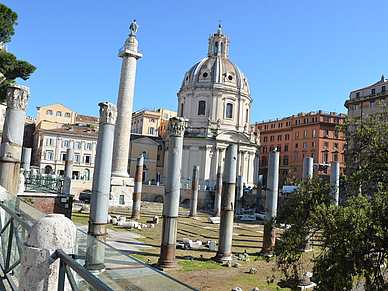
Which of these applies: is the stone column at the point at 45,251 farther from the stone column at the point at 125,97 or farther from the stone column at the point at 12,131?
the stone column at the point at 125,97

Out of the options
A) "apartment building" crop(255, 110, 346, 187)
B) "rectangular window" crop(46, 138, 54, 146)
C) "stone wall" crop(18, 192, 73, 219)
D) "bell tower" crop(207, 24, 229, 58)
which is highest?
"bell tower" crop(207, 24, 229, 58)

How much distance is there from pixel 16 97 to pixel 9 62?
615 inches

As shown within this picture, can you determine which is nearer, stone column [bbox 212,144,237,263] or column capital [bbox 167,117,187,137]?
column capital [bbox 167,117,187,137]

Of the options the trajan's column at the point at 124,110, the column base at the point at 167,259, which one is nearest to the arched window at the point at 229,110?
the trajan's column at the point at 124,110

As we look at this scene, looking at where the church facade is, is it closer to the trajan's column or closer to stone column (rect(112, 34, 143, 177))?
the trajan's column

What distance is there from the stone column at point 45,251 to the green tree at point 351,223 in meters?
4.08

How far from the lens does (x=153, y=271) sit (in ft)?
10.3

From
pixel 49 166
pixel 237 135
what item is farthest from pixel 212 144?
pixel 49 166

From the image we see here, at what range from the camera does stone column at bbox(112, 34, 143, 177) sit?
26609 mm

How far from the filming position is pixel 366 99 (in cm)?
4247

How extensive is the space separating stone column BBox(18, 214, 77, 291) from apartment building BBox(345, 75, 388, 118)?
42603mm

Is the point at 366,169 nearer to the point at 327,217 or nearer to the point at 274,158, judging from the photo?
the point at 327,217

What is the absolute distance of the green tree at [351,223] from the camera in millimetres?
5473

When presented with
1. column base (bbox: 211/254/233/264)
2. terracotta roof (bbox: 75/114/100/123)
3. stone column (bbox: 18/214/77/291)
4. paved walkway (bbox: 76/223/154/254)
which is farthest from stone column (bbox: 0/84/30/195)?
terracotta roof (bbox: 75/114/100/123)
